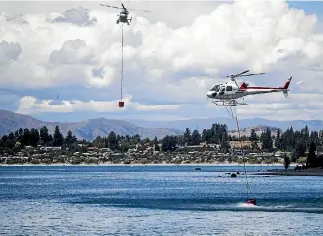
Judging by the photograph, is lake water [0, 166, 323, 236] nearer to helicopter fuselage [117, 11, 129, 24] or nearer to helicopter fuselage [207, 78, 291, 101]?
helicopter fuselage [207, 78, 291, 101]

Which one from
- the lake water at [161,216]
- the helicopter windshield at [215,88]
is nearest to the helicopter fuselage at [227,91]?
the helicopter windshield at [215,88]

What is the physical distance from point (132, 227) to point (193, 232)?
26.1 ft

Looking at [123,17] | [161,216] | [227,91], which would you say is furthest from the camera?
[161,216]

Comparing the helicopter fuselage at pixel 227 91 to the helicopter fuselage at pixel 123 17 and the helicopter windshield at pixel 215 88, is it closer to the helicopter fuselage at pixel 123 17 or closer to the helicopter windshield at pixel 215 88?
the helicopter windshield at pixel 215 88

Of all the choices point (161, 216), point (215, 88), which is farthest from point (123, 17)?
point (161, 216)

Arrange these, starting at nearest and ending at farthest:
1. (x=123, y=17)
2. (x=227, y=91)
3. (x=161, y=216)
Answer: (x=123, y=17) → (x=227, y=91) → (x=161, y=216)

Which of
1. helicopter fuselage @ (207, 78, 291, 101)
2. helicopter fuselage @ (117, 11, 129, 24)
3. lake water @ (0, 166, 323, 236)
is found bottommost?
lake water @ (0, 166, 323, 236)

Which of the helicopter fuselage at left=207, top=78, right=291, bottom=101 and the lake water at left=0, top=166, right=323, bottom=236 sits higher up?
the helicopter fuselage at left=207, top=78, right=291, bottom=101

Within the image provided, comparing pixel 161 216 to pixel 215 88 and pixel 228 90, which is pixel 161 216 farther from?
pixel 228 90

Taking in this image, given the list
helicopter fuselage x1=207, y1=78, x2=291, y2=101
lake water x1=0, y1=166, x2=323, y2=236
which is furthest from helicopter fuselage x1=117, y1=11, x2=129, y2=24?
lake water x1=0, y1=166, x2=323, y2=236

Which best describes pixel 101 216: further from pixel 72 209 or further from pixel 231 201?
pixel 231 201

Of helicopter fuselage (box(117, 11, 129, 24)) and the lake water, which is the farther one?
the lake water

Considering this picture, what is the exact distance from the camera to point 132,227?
92.5 m

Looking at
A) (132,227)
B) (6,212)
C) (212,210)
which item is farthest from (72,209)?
(132,227)
